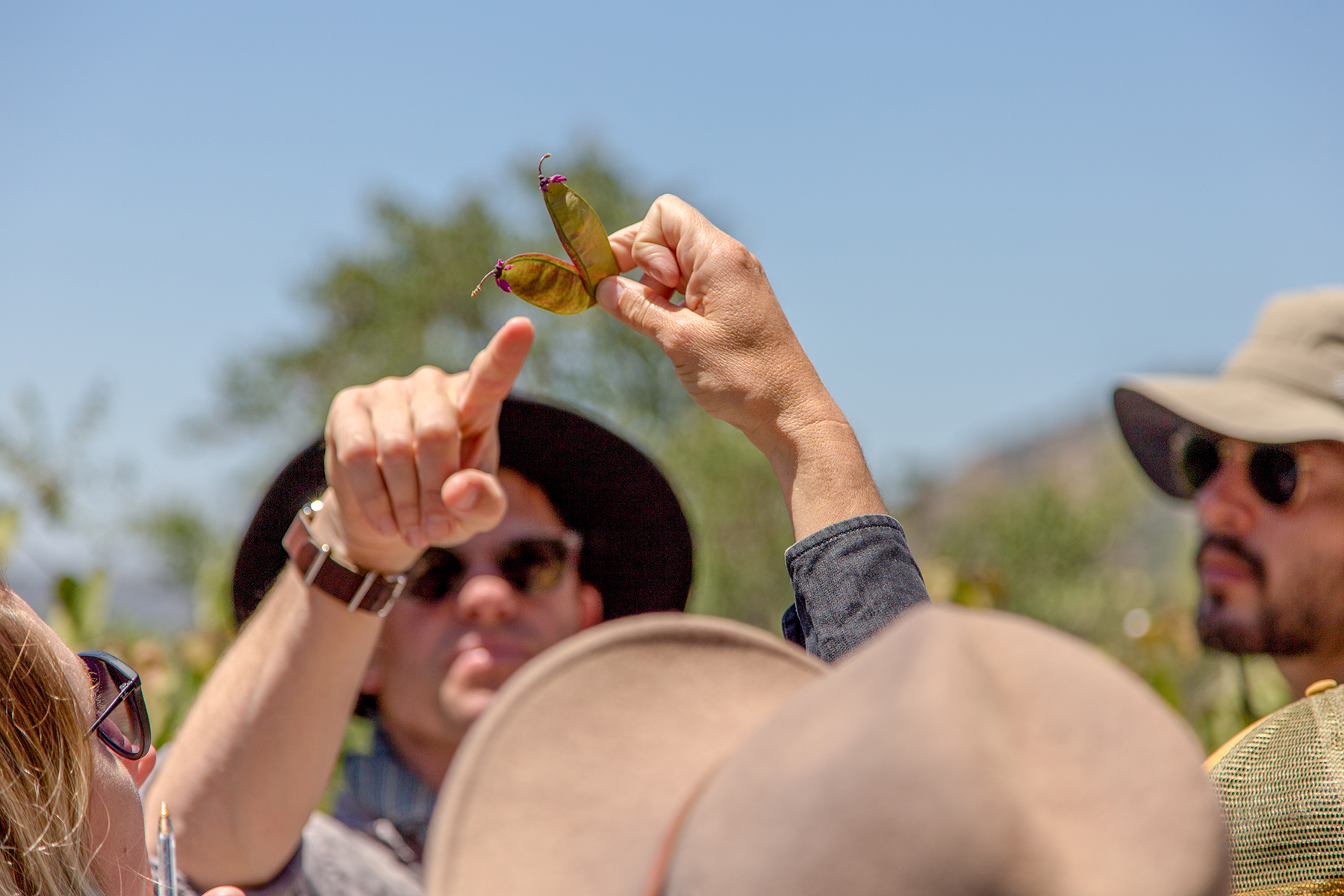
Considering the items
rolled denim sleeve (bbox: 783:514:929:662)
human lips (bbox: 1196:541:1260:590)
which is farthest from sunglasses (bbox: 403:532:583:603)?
human lips (bbox: 1196:541:1260:590)

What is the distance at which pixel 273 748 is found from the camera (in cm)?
197

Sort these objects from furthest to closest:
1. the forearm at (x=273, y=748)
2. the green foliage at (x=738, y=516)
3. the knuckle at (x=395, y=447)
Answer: the green foliage at (x=738, y=516)
the forearm at (x=273, y=748)
the knuckle at (x=395, y=447)

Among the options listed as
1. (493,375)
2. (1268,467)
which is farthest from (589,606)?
(1268,467)

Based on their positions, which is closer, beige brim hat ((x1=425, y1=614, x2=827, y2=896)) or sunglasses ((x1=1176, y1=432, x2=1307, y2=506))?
beige brim hat ((x1=425, y1=614, x2=827, y2=896))

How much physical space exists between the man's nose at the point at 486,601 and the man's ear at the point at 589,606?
0.76 feet

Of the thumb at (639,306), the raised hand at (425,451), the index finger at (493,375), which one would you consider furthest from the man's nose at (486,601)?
the thumb at (639,306)

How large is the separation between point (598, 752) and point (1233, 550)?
A: 9.31ft

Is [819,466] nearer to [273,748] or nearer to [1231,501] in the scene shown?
[273,748]

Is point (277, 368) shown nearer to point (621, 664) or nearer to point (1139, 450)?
point (1139, 450)

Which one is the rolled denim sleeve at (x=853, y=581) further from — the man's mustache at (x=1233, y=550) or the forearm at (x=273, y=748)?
the man's mustache at (x=1233, y=550)

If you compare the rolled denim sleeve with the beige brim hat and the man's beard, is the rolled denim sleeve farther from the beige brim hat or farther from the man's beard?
the man's beard

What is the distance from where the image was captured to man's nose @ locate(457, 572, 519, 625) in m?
2.70

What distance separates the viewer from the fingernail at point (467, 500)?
5.46 feet

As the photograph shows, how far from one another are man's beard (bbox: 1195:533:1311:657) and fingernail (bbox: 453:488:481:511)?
244 cm
